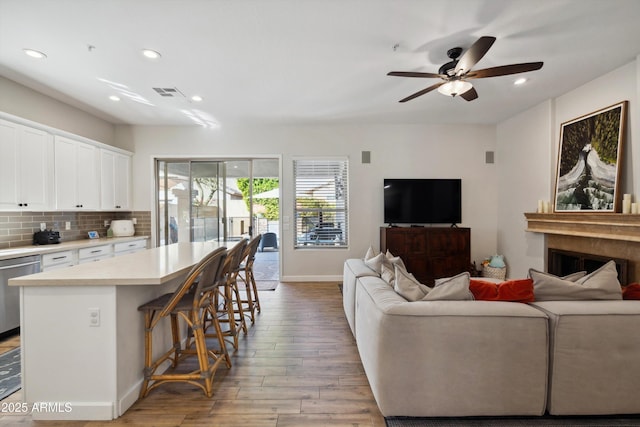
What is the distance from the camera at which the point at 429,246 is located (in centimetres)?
489

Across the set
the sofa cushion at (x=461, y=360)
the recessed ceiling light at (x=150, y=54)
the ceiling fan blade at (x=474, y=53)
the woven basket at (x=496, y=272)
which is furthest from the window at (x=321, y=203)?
the sofa cushion at (x=461, y=360)

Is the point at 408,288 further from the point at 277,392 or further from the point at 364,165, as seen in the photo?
the point at 364,165

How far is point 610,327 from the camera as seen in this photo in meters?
1.65

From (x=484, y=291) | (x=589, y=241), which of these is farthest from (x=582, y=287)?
(x=589, y=241)

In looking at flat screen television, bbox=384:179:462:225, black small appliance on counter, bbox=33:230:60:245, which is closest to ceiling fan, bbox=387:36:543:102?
flat screen television, bbox=384:179:462:225

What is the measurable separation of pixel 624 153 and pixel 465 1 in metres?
2.61

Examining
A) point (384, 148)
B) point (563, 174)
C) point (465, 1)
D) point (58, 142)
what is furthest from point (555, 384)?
point (58, 142)

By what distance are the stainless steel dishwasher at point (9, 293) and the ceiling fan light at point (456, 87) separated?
15.6 ft

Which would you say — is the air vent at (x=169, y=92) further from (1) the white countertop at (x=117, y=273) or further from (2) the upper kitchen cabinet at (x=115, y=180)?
(1) the white countertop at (x=117, y=273)

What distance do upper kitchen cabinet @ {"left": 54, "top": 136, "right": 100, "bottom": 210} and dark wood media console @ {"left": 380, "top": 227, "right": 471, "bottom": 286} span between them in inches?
188

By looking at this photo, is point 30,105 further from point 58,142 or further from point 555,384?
point 555,384

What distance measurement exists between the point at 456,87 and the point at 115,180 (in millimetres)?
5355

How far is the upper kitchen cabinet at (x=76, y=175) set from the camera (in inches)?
154

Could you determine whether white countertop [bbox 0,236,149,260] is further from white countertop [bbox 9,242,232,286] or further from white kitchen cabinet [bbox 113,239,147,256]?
white countertop [bbox 9,242,232,286]
